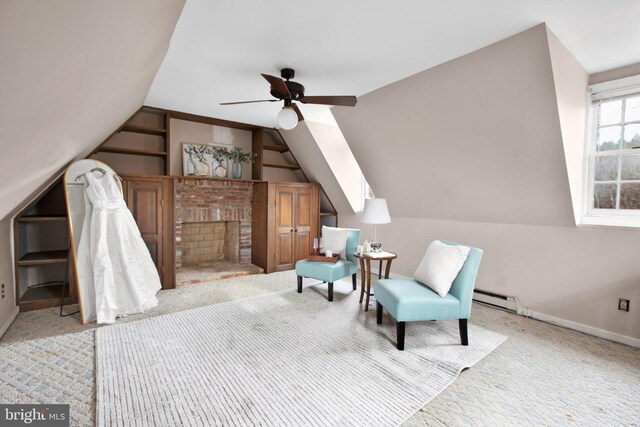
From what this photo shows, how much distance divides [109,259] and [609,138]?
518cm

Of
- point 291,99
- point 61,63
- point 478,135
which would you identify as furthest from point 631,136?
point 61,63

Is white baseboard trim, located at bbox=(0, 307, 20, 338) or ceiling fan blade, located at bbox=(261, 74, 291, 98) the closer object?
ceiling fan blade, located at bbox=(261, 74, 291, 98)

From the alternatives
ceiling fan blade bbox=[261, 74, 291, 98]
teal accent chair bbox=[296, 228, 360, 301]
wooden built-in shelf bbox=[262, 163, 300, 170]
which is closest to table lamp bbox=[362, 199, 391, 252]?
teal accent chair bbox=[296, 228, 360, 301]

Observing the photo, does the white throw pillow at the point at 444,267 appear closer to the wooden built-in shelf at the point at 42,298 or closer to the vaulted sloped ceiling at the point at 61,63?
the vaulted sloped ceiling at the point at 61,63

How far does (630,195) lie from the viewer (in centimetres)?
277

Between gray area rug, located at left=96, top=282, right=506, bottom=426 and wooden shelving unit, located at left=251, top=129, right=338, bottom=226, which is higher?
wooden shelving unit, located at left=251, top=129, right=338, bottom=226

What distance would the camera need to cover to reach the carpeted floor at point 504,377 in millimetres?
1809

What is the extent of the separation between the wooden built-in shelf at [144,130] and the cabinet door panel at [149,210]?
0.85 meters

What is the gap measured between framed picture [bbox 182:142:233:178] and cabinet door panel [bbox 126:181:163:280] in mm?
728

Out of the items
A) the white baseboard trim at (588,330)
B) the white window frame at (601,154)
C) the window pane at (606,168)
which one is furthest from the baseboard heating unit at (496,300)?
the window pane at (606,168)

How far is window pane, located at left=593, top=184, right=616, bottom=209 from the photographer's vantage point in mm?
2861

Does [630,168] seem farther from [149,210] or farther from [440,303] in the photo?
[149,210]

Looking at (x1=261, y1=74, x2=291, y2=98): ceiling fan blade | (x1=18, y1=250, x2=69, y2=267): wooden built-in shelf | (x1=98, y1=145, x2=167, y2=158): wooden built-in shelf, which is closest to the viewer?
(x1=261, y1=74, x2=291, y2=98): ceiling fan blade

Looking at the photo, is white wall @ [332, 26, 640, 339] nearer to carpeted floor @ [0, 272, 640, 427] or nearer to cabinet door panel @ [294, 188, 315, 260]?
carpeted floor @ [0, 272, 640, 427]
